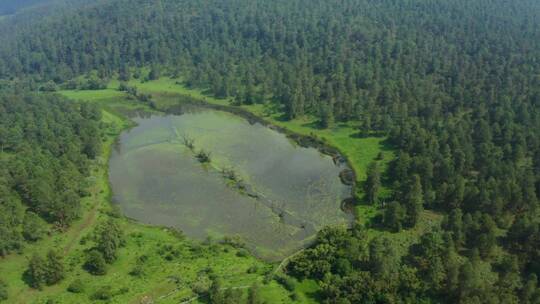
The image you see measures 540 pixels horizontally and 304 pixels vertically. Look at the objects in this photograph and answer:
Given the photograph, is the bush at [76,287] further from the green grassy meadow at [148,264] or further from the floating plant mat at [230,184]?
the floating plant mat at [230,184]

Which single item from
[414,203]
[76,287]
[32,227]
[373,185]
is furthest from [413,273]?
[32,227]

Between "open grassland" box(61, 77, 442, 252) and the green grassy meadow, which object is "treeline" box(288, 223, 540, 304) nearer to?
the green grassy meadow

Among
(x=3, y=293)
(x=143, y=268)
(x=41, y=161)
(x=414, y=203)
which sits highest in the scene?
(x=41, y=161)

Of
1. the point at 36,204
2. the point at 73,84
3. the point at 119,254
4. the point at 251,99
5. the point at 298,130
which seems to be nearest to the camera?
the point at 119,254

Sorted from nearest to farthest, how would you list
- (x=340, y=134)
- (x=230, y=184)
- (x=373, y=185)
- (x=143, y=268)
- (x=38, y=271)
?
1. (x=38, y=271)
2. (x=143, y=268)
3. (x=373, y=185)
4. (x=230, y=184)
5. (x=340, y=134)

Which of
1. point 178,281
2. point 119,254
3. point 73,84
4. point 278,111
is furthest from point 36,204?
point 73,84

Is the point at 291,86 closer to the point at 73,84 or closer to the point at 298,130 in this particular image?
the point at 298,130

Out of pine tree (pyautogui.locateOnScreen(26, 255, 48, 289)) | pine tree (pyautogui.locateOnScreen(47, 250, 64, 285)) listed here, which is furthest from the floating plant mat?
pine tree (pyautogui.locateOnScreen(26, 255, 48, 289))

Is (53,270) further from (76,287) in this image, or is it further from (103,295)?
(103,295)
